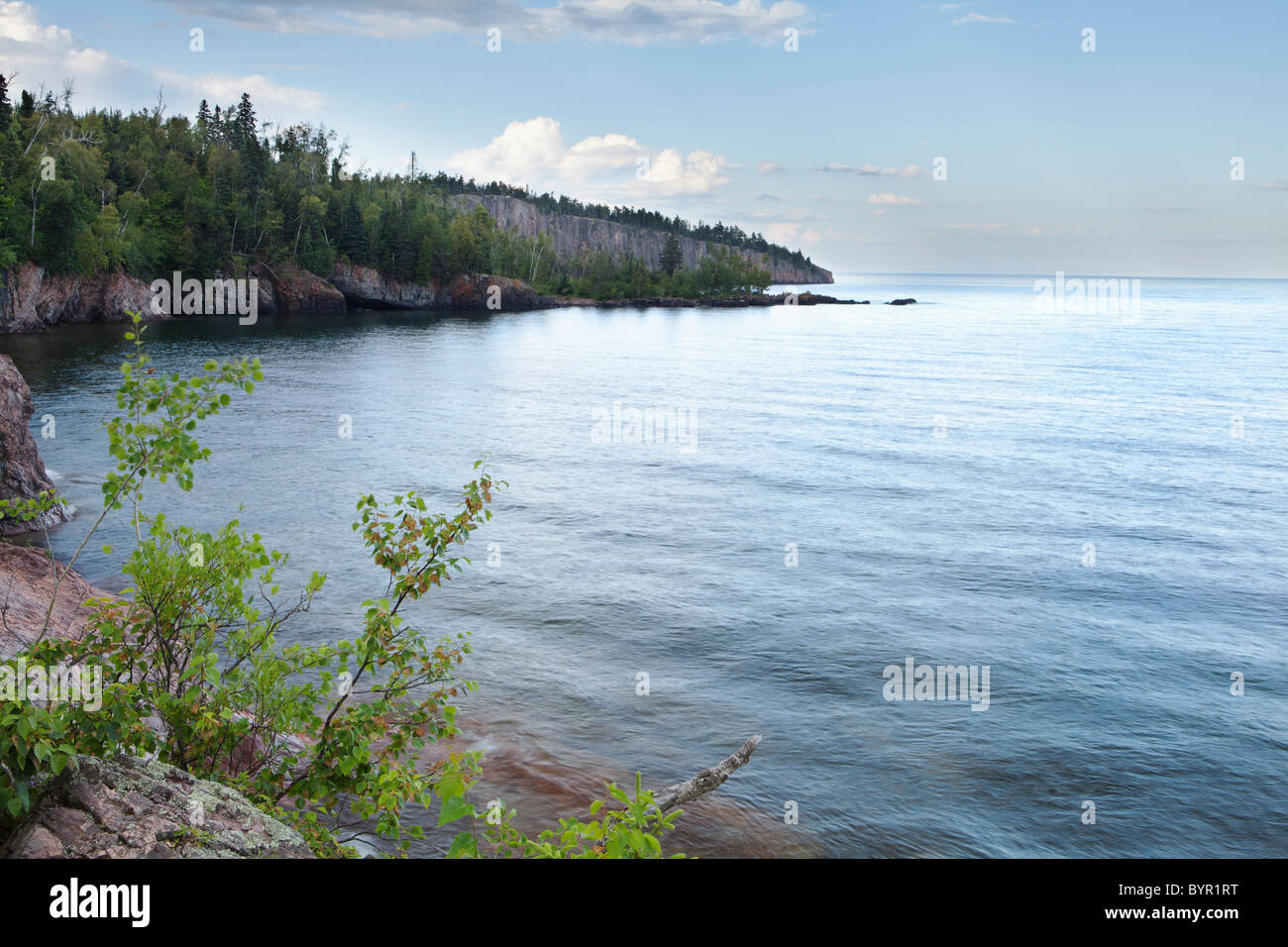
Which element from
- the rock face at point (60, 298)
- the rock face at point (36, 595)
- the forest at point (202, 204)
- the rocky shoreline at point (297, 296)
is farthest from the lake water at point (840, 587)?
the forest at point (202, 204)

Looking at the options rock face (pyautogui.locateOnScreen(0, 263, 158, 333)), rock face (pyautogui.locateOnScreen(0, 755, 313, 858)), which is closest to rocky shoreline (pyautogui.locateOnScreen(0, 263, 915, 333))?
rock face (pyautogui.locateOnScreen(0, 263, 158, 333))

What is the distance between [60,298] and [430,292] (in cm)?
6599

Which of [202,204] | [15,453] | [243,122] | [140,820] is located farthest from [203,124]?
[140,820]

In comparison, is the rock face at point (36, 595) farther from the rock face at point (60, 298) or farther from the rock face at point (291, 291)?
the rock face at point (291, 291)

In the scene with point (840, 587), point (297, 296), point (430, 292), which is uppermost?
point (430, 292)

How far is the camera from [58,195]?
76312 millimetres

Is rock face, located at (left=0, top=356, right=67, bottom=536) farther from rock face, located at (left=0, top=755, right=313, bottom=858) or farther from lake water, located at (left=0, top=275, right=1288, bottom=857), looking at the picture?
rock face, located at (left=0, top=755, right=313, bottom=858)

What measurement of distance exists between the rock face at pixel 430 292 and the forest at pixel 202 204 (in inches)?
78.7

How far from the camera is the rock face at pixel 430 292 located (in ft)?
421

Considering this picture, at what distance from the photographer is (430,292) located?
14138cm

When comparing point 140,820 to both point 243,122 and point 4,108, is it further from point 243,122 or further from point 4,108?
point 243,122

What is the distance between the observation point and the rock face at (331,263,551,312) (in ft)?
421
